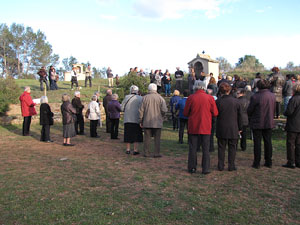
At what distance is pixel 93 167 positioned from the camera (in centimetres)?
629

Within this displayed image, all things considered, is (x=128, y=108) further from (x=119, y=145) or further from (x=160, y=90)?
(x=160, y=90)

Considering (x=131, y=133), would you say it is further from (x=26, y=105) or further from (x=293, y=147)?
(x=26, y=105)

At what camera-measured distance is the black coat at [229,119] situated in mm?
5703

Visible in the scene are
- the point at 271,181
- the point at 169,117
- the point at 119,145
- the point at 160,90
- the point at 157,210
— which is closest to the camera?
the point at 157,210

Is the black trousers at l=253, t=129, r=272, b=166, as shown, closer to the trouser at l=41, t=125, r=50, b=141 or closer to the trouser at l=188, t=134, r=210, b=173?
the trouser at l=188, t=134, r=210, b=173

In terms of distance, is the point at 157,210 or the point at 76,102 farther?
the point at 76,102

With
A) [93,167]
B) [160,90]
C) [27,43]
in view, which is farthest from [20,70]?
[93,167]

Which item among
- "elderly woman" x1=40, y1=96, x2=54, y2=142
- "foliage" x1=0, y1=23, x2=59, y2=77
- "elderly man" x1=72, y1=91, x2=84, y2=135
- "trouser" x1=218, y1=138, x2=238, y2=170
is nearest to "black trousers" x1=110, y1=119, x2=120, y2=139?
"elderly man" x1=72, y1=91, x2=84, y2=135

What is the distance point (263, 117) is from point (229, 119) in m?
0.81

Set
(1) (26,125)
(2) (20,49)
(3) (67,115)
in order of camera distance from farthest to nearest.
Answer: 1. (2) (20,49)
2. (1) (26,125)
3. (3) (67,115)

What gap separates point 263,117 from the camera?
5.89 meters

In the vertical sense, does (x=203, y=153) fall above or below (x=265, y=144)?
below

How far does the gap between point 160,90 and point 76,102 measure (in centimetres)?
1013

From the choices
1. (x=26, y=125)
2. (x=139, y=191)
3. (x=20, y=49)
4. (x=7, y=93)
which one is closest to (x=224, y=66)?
(x=7, y=93)
